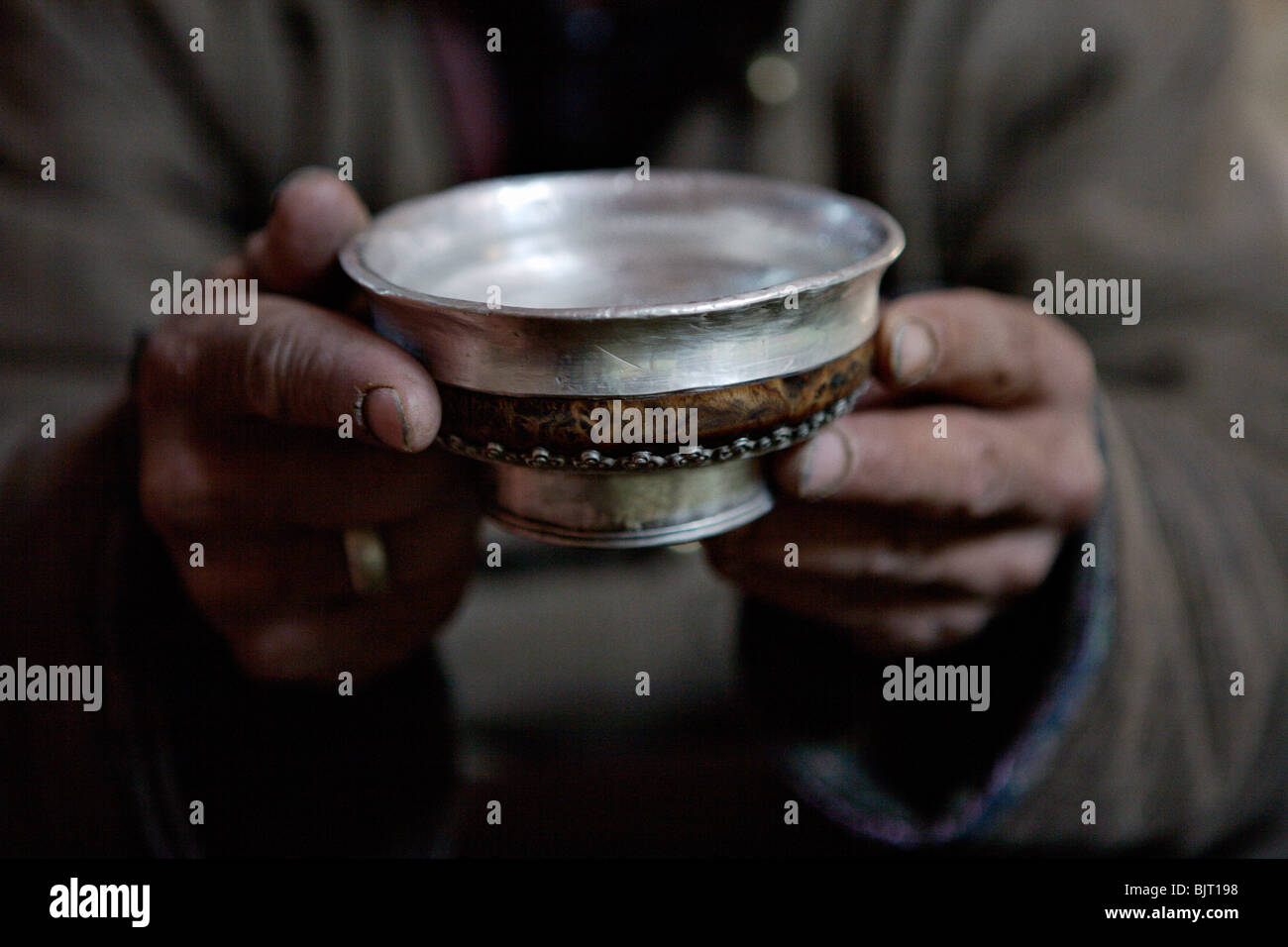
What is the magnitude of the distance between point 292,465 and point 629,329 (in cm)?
30

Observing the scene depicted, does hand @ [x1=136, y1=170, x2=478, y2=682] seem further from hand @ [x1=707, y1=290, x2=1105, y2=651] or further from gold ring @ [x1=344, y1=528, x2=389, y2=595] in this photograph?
hand @ [x1=707, y1=290, x2=1105, y2=651]

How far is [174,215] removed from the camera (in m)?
1.12

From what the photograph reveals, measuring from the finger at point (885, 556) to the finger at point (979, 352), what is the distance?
106 mm

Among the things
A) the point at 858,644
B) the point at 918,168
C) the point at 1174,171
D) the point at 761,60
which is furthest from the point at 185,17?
the point at 1174,171

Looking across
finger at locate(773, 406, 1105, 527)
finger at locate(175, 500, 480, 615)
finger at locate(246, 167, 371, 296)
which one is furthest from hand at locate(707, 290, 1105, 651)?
finger at locate(246, 167, 371, 296)

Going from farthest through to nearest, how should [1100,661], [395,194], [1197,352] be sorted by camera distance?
[395,194] < [1197,352] < [1100,661]

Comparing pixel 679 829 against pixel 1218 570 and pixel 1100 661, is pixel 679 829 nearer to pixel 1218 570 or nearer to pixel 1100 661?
pixel 1100 661

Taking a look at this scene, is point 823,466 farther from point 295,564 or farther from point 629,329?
point 295,564

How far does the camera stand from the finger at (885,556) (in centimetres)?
64

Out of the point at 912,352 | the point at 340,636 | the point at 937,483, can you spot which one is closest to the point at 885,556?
the point at 937,483

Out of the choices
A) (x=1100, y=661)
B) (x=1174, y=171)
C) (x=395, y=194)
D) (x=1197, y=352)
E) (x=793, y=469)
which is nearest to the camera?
(x=793, y=469)

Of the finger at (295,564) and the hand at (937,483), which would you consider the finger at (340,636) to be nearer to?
the finger at (295,564)

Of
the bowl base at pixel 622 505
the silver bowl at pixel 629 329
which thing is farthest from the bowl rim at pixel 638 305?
the bowl base at pixel 622 505

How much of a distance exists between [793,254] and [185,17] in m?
0.93
